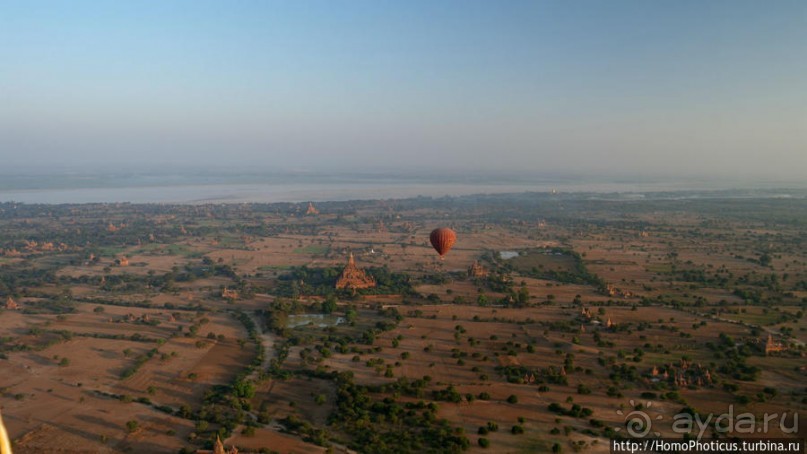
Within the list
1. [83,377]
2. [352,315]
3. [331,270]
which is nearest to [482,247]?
[331,270]

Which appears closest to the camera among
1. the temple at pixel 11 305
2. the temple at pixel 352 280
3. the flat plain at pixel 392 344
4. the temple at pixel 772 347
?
the flat plain at pixel 392 344

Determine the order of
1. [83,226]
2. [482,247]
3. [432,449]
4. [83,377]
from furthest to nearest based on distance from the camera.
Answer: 1. [83,226]
2. [482,247]
3. [83,377]
4. [432,449]

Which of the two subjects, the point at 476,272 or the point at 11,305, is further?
the point at 476,272

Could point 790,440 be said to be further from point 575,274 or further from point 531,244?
point 531,244

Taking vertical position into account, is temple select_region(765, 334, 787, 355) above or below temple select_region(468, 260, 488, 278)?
below

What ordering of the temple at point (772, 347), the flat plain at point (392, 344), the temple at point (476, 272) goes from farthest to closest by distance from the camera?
the temple at point (476, 272) < the temple at point (772, 347) < the flat plain at point (392, 344)

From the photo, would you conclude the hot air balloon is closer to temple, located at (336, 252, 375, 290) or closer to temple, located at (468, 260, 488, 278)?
temple, located at (336, 252, 375, 290)

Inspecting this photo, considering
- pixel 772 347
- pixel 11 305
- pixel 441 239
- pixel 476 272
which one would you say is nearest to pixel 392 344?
pixel 441 239

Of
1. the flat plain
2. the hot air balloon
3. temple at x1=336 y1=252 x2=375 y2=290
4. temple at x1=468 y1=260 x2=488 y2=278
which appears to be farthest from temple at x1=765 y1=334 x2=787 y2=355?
temple at x1=336 y1=252 x2=375 y2=290

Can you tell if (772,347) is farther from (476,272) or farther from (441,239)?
(476,272)

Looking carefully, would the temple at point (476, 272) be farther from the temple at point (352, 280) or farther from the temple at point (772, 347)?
the temple at point (772, 347)

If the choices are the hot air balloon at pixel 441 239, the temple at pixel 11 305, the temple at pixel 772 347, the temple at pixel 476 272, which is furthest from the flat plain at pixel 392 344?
the hot air balloon at pixel 441 239
